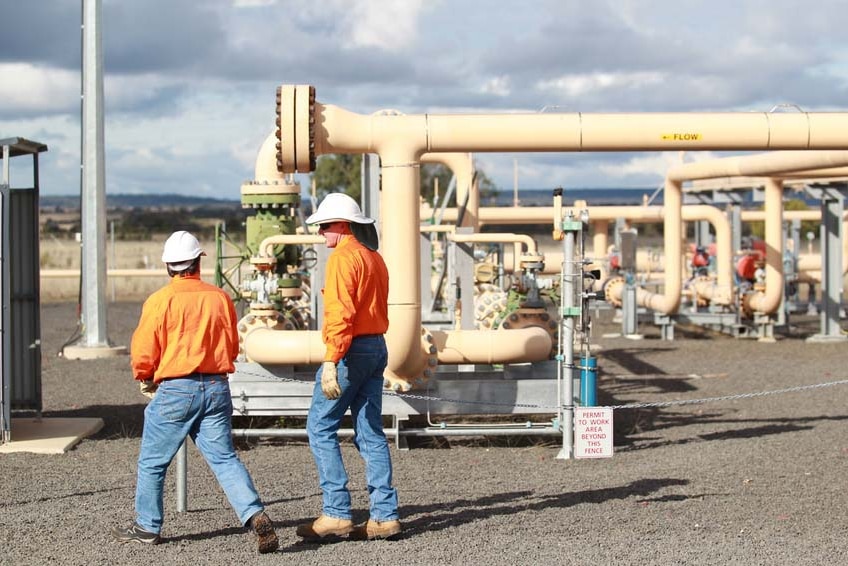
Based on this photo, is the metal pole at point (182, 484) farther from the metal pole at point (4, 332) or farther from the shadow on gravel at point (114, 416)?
the shadow on gravel at point (114, 416)

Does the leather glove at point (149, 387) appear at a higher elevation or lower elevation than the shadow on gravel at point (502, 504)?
higher

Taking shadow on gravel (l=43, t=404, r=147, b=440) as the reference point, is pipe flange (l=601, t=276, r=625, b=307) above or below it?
above

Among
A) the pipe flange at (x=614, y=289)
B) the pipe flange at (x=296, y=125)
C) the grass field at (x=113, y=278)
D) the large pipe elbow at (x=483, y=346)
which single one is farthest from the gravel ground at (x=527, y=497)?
the grass field at (x=113, y=278)

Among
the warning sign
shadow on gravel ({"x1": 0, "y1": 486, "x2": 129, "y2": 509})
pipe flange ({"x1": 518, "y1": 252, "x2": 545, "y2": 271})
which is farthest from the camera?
pipe flange ({"x1": 518, "y1": 252, "x2": 545, "y2": 271})

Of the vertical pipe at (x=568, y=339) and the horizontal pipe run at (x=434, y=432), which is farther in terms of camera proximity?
the horizontal pipe run at (x=434, y=432)

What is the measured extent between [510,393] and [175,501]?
3.31 metres

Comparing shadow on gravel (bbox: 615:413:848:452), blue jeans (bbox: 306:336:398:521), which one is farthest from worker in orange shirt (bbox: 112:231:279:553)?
shadow on gravel (bbox: 615:413:848:452)

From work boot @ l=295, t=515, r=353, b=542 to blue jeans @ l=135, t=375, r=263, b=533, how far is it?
16.2 inches

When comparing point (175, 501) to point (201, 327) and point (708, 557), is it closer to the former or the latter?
point (201, 327)

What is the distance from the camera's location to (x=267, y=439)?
10.9m

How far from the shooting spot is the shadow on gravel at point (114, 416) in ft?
37.5

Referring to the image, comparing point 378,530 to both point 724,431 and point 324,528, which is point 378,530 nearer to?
point 324,528

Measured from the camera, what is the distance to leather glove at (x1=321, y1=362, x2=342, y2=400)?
6.78 m

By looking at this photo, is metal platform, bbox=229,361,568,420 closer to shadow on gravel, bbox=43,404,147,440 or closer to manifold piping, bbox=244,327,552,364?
manifold piping, bbox=244,327,552,364
